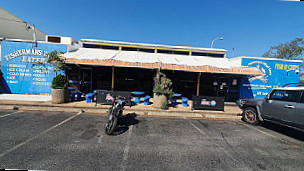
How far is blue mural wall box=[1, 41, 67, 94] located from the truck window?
48.2 feet

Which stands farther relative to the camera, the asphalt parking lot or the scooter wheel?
the scooter wheel

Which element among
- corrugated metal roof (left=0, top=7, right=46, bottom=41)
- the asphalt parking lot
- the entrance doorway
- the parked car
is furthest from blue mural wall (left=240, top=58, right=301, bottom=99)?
corrugated metal roof (left=0, top=7, right=46, bottom=41)

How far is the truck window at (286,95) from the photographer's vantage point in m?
4.25

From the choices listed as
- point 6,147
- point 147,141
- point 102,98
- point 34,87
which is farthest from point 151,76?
point 34,87

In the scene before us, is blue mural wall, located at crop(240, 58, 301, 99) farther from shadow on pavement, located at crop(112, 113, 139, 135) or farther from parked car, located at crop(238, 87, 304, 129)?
shadow on pavement, located at crop(112, 113, 139, 135)

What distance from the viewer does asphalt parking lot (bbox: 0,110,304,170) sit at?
2451 millimetres

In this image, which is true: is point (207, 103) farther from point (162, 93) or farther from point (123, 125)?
point (123, 125)

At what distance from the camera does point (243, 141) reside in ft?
12.4

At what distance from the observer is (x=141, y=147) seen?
10.3ft

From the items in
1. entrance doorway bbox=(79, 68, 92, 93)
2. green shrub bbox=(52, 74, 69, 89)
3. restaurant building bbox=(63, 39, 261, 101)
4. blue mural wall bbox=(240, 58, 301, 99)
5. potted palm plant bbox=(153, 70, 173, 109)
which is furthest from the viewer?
blue mural wall bbox=(240, 58, 301, 99)

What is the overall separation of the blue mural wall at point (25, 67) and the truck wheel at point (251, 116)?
14.1m

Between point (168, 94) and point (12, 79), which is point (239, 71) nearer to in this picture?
point (168, 94)

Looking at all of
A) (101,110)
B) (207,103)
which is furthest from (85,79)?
(207,103)

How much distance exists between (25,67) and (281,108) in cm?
1679
